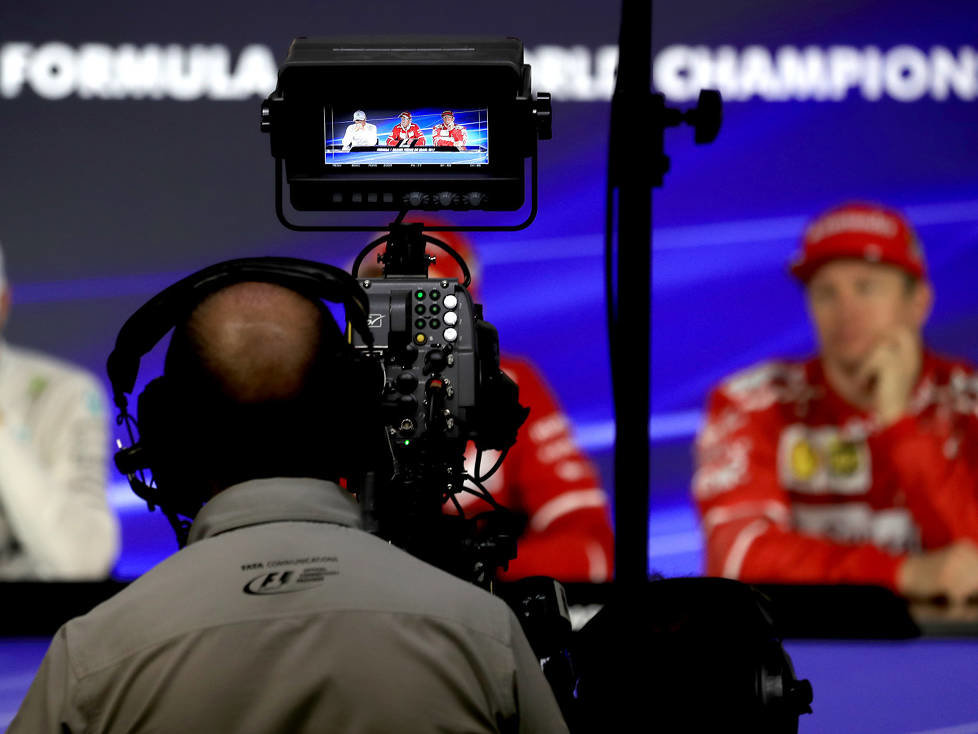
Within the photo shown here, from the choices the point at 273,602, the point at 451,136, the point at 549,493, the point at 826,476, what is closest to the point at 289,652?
the point at 273,602

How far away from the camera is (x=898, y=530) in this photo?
3.46 m

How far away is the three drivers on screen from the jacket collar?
0.93 m

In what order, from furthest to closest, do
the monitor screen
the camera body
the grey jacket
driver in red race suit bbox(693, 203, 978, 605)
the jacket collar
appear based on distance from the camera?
driver in red race suit bbox(693, 203, 978, 605) → the monitor screen → the camera body → the jacket collar → the grey jacket

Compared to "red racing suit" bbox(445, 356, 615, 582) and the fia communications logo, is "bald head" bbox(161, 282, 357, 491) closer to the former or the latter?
the fia communications logo

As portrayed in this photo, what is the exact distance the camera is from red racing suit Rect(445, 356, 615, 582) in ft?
11.4

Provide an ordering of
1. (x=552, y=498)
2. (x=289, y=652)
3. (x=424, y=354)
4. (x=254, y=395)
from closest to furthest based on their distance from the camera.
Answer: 1. (x=289, y=652)
2. (x=254, y=395)
3. (x=424, y=354)
4. (x=552, y=498)

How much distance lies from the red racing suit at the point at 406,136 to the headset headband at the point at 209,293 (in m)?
0.62

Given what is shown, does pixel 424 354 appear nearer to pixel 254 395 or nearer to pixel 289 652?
pixel 254 395

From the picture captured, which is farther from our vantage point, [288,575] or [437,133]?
[437,133]

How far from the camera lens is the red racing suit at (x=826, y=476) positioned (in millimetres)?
3455

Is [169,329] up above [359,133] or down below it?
below

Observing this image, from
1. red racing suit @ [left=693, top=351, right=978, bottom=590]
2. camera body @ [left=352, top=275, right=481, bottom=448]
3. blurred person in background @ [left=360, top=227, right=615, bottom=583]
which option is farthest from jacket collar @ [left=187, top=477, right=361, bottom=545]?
red racing suit @ [left=693, top=351, right=978, bottom=590]

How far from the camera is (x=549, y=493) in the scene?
3506 mm

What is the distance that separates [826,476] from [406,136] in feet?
7.06
